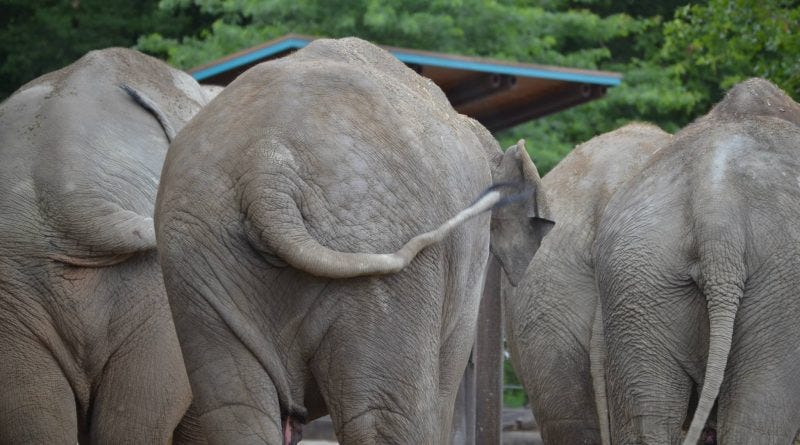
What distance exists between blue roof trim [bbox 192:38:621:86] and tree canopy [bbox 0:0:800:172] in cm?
844

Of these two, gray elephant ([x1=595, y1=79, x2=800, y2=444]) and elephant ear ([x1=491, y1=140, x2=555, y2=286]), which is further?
elephant ear ([x1=491, y1=140, x2=555, y2=286])

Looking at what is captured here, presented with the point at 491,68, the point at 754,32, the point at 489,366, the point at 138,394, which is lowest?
the point at 489,366

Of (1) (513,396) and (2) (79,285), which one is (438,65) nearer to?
(2) (79,285)

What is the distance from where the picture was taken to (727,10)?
16.1 m

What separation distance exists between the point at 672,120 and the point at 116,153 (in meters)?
18.7

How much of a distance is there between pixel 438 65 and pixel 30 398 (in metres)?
5.08

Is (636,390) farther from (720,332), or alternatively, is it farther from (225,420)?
(225,420)

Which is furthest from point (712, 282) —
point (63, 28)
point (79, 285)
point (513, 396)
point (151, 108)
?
point (63, 28)

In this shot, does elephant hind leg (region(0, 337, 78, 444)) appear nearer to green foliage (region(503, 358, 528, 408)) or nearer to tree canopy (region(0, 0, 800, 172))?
tree canopy (region(0, 0, 800, 172))

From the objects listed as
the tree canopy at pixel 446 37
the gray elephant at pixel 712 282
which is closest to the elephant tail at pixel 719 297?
the gray elephant at pixel 712 282

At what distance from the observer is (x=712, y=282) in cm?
676

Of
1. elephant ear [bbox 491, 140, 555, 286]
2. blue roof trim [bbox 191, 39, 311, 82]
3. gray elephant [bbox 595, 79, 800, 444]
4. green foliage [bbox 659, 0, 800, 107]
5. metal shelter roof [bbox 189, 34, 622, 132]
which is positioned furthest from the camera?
green foliage [bbox 659, 0, 800, 107]

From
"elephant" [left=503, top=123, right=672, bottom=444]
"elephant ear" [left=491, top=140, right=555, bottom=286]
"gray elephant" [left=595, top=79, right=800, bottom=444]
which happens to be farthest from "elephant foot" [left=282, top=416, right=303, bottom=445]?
"elephant" [left=503, top=123, right=672, bottom=444]

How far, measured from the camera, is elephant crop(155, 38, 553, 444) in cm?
508
